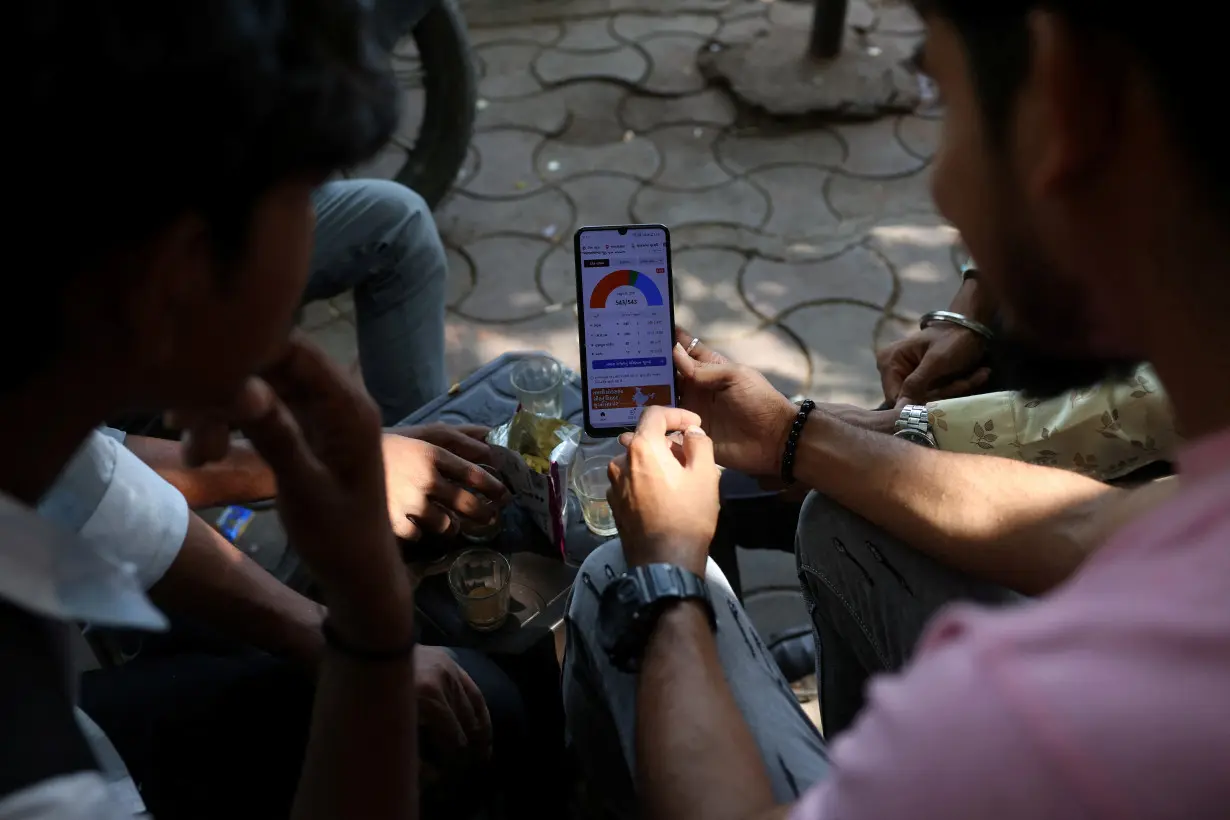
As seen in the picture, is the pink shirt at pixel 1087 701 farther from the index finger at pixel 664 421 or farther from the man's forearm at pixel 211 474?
the man's forearm at pixel 211 474

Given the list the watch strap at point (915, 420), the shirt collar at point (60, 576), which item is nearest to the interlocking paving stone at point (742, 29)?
the watch strap at point (915, 420)

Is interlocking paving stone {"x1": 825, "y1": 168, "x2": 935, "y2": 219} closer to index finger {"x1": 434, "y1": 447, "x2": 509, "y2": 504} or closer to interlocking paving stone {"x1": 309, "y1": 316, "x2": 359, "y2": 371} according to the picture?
interlocking paving stone {"x1": 309, "y1": 316, "x2": 359, "y2": 371}

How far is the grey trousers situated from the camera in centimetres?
121

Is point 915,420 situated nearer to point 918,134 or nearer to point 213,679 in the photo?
point 213,679

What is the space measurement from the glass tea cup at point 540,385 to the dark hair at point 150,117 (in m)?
0.97

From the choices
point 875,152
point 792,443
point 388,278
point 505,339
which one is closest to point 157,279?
point 792,443

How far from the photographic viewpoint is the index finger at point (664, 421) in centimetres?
142

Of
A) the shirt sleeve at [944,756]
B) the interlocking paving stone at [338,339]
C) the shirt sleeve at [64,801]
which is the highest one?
the shirt sleeve at [944,756]

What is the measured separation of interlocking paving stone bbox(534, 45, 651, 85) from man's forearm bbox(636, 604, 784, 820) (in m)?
3.17

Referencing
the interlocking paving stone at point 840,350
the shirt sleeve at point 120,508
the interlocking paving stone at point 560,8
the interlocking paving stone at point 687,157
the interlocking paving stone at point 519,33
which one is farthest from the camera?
the interlocking paving stone at point 560,8

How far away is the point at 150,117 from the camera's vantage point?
0.64 metres

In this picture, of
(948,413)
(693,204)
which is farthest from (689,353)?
(693,204)

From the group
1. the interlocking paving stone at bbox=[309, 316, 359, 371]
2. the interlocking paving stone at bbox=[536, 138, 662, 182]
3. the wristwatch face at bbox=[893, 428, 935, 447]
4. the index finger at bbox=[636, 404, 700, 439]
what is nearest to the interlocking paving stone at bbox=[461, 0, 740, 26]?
the interlocking paving stone at bbox=[536, 138, 662, 182]

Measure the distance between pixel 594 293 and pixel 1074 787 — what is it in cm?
107
